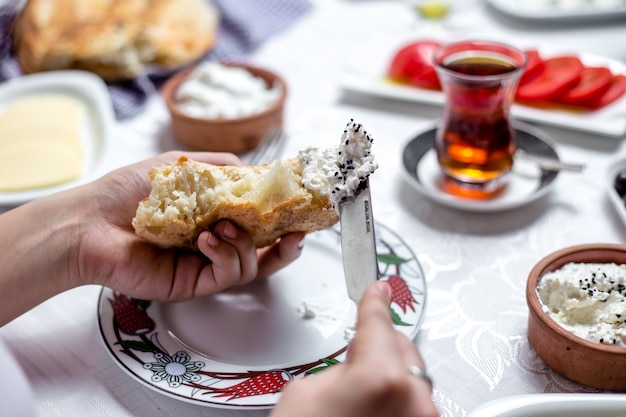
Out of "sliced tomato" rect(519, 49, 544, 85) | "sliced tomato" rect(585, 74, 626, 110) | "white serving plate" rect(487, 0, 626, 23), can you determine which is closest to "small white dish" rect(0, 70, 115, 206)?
"sliced tomato" rect(519, 49, 544, 85)

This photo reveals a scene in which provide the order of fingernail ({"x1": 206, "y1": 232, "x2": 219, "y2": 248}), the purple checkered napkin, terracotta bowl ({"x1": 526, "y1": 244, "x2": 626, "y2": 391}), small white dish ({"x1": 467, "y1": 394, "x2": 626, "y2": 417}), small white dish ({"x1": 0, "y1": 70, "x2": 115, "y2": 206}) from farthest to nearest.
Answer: the purple checkered napkin → small white dish ({"x1": 0, "y1": 70, "x2": 115, "y2": 206}) → fingernail ({"x1": 206, "y1": 232, "x2": 219, "y2": 248}) → terracotta bowl ({"x1": 526, "y1": 244, "x2": 626, "y2": 391}) → small white dish ({"x1": 467, "y1": 394, "x2": 626, "y2": 417})

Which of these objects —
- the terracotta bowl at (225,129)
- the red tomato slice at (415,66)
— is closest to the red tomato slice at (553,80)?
the red tomato slice at (415,66)

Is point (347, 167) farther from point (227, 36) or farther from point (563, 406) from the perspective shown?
point (227, 36)

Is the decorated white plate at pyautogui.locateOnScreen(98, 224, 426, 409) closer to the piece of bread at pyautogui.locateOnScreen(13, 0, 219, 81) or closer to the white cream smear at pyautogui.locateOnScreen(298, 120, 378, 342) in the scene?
the white cream smear at pyautogui.locateOnScreen(298, 120, 378, 342)

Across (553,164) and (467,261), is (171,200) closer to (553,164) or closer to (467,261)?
(467,261)

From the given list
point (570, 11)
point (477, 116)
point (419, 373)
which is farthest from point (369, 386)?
point (570, 11)
